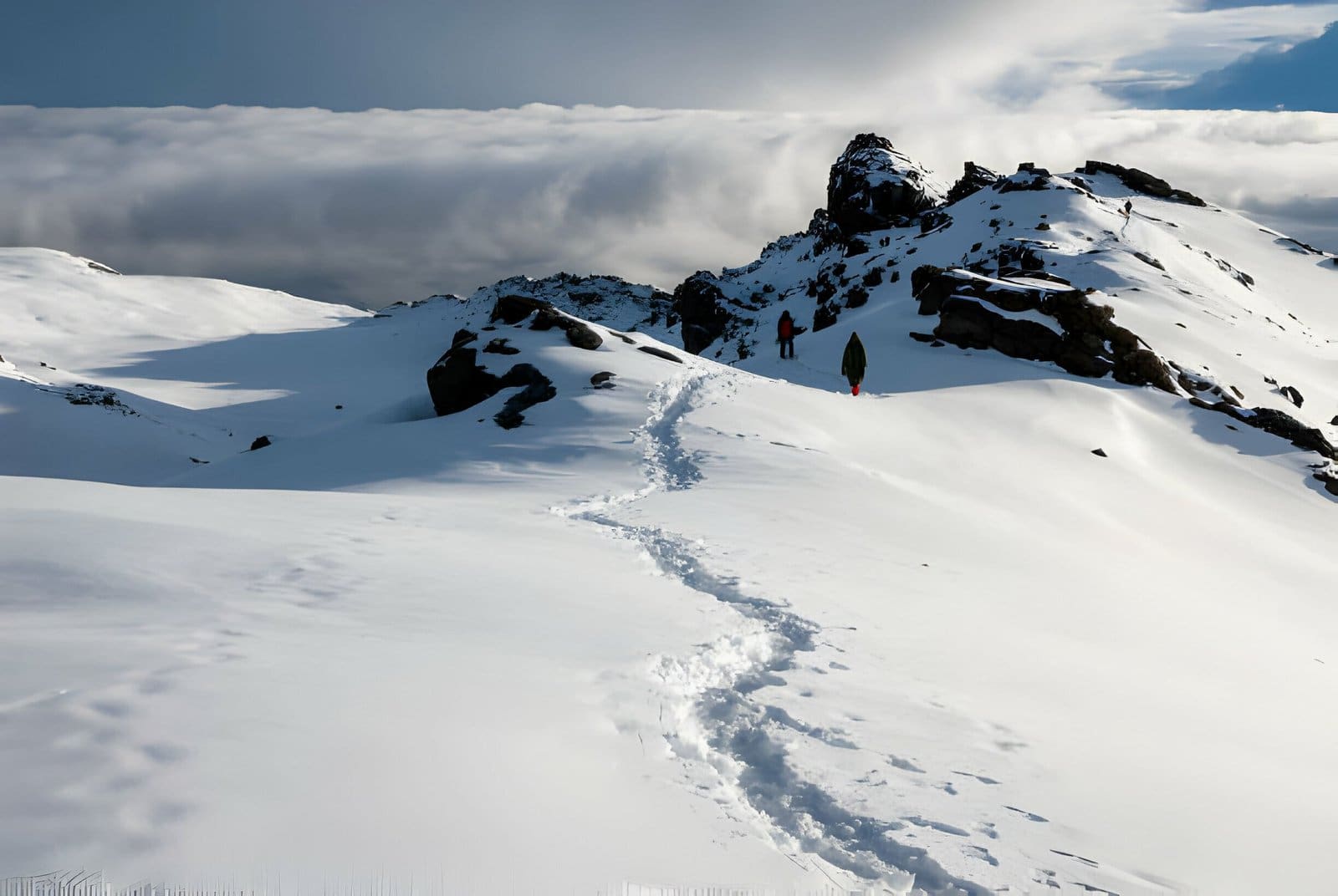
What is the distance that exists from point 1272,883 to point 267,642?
7827 mm

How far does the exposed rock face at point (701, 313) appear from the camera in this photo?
8625 centimetres

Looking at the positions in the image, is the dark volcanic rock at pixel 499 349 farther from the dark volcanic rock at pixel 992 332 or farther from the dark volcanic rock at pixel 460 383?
the dark volcanic rock at pixel 992 332

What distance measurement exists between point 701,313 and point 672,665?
82927 millimetres

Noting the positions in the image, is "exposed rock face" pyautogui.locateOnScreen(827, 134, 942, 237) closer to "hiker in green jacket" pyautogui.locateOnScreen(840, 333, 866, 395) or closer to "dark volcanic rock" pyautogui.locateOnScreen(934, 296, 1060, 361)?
"dark volcanic rock" pyautogui.locateOnScreen(934, 296, 1060, 361)

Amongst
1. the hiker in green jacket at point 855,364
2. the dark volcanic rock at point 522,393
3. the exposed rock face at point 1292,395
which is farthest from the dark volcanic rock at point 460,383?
the exposed rock face at point 1292,395

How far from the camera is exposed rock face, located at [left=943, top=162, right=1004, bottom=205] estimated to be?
3324 inches

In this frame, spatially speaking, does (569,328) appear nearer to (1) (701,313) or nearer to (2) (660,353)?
(2) (660,353)

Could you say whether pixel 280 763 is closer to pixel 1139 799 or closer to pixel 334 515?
pixel 1139 799

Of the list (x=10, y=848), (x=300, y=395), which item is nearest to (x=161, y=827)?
(x=10, y=848)

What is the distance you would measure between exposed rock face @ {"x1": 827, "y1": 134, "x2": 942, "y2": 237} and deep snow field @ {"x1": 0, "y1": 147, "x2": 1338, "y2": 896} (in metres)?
69.1

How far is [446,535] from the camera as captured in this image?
11.4 meters

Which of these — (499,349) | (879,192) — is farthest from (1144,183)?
(499,349)

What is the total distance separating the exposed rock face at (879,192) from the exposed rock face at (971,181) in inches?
114

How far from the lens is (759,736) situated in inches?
261
